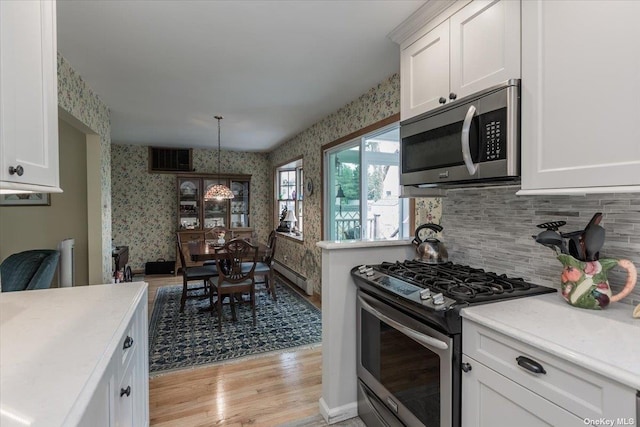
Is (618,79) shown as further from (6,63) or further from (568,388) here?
(6,63)

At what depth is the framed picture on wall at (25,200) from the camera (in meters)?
3.46

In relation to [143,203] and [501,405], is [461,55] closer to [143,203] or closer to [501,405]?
[501,405]

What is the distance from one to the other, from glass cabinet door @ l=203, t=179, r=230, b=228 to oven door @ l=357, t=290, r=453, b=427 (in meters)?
4.90

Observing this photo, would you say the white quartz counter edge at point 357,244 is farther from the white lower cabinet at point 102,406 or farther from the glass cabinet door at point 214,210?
the glass cabinet door at point 214,210

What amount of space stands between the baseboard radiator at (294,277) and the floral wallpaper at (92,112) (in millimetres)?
2401

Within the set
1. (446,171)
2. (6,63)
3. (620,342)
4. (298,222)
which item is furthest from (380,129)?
(298,222)

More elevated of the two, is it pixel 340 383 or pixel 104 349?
pixel 104 349

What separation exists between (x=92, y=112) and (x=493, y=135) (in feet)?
11.5

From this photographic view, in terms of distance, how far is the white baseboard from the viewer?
76.2 inches

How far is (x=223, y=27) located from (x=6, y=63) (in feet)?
4.57

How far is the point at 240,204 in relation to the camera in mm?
6562

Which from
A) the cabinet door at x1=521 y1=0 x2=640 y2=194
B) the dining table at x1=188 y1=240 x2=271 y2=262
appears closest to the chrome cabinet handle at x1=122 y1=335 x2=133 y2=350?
the cabinet door at x1=521 y1=0 x2=640 y2=194

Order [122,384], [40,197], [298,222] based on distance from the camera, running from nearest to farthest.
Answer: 1. [122,384]
2. [40,197]
3. [298,222]

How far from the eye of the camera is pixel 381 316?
1.63 metres
